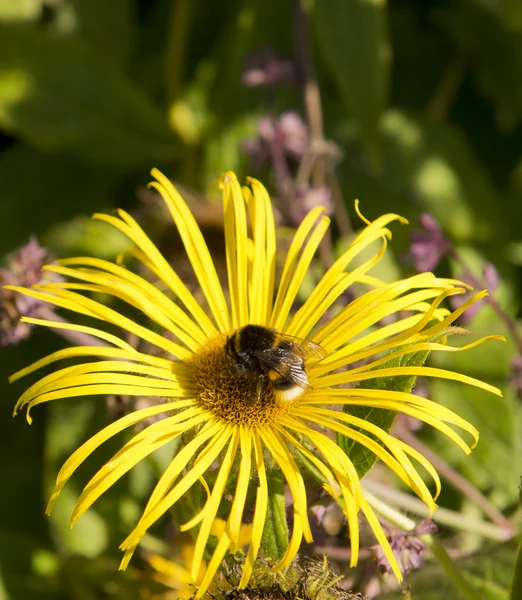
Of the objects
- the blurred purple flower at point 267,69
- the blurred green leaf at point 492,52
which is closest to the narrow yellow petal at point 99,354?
the blurred purple flower at point 267,69

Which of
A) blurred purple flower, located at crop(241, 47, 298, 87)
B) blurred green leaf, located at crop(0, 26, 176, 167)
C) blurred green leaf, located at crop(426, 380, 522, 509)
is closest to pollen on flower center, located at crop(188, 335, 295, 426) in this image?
blurred green leaf, located at crop(426, 380, 522, 509)

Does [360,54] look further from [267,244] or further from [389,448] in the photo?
[389,448]

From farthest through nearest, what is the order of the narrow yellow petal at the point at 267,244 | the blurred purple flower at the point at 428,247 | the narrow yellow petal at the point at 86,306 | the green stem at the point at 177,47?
the green stem at the point at 177,47 < the blurred purple flower at the point at 428,247 < the narrow yellow petal at the point at 267,244 < the narrow yellow petal at the point at 86,306

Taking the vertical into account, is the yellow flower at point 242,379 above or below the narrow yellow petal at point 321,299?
below

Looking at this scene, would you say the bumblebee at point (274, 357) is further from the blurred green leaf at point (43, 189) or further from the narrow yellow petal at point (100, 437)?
the blurred green leaf at point (43, 189)

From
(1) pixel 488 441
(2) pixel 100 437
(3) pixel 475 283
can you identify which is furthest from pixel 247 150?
(2) pixel 100 437

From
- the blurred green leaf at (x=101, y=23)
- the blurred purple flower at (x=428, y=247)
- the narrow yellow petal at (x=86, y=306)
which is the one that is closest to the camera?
the narrow yellow petal at (x=86, y=306)

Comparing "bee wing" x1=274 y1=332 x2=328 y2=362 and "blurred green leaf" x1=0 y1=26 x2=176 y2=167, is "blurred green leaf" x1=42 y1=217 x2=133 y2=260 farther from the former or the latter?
"bee wing" x1=274 y1=332 x2=328 y2=362
